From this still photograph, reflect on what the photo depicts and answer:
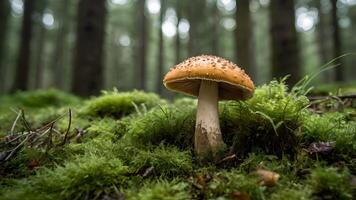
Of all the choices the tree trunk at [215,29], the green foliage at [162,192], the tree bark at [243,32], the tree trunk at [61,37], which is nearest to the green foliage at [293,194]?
the green foliage at [162,192]

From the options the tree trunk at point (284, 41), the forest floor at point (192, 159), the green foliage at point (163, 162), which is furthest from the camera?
the tree trunk at point (284, 41)

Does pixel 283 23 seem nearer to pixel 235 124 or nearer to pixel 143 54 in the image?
pixel 235 124

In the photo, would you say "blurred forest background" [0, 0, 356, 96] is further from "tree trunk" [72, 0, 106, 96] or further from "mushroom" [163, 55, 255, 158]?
"mushroom" [163, 55, 255, 158]

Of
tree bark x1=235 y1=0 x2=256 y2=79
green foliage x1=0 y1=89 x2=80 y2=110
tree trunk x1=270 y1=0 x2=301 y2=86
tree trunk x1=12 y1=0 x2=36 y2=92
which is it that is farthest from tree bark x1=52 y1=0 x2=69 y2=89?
tree trunk x1=270 y1=0 x2=301 y2=86

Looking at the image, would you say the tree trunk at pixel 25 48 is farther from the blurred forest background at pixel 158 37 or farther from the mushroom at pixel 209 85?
the mushroom at pixel 209 85

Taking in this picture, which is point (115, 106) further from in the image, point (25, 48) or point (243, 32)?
point (25, 48)

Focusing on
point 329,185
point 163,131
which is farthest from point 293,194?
point 163,131
